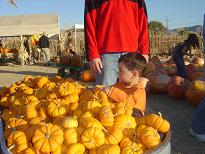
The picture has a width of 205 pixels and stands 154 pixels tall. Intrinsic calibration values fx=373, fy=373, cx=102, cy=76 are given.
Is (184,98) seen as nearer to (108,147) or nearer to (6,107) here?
(6,107)

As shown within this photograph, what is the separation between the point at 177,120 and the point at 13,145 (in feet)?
13.3

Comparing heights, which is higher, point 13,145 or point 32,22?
point 32,22

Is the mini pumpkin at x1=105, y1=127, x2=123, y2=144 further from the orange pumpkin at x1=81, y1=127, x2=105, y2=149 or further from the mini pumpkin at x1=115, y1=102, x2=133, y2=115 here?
the mini pumpkin at x1=115, y1=102, x2=133, y2=115

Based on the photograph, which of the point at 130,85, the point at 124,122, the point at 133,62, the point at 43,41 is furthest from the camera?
the point at 43,41

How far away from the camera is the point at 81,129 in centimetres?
269

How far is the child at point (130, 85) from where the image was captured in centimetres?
361

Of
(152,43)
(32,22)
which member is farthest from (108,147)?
(32,22)

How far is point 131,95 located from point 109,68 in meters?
0.69

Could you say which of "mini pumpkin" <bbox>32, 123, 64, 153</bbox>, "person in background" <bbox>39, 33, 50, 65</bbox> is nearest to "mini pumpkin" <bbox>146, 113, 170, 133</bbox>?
"mini pumpkin" <bbox>32, 123, 64, 153</bbox>

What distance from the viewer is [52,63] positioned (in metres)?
20.5

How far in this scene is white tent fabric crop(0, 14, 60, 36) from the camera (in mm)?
27922

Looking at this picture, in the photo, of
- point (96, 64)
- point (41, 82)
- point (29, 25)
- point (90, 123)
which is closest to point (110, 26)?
point (96, 64)

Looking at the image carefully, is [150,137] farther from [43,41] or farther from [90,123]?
[43,41]

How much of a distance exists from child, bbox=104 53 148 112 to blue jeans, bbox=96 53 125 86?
1.52ft
